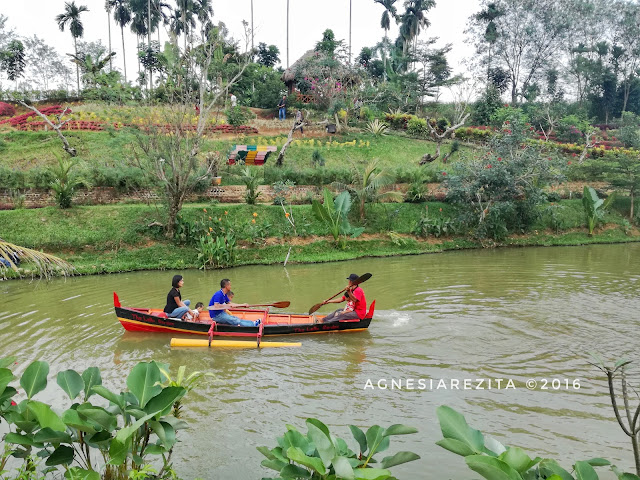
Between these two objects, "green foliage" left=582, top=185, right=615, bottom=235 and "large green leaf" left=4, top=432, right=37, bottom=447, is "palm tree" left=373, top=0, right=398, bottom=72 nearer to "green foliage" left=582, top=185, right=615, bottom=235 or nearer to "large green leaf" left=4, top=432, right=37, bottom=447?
"green foliage" left=582, top=185, right=615, bottom=235

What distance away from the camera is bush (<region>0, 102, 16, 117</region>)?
97.0ft

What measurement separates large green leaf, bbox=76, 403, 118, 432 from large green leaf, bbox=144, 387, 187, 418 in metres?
0.22

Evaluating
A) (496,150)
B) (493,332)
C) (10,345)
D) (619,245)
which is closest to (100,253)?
(10,345)

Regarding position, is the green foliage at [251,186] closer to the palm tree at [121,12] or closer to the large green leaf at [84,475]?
the large green leaf at [84,475]

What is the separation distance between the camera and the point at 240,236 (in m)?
17.1

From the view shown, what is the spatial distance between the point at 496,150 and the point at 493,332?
1229 cm

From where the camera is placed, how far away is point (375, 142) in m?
27.8

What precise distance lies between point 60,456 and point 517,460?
2925mm

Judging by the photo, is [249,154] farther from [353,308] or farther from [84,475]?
[84,475]

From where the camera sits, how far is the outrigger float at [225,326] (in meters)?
8.69

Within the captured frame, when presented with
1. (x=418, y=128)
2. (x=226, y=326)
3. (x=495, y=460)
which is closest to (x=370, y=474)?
(x=495, y=460)

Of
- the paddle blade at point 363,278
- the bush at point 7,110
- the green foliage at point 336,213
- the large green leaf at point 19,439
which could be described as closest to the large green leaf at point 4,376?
the large green leaf at point 19,439

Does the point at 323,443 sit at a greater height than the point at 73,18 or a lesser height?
lesser

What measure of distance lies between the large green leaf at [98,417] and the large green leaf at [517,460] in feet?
7.95
